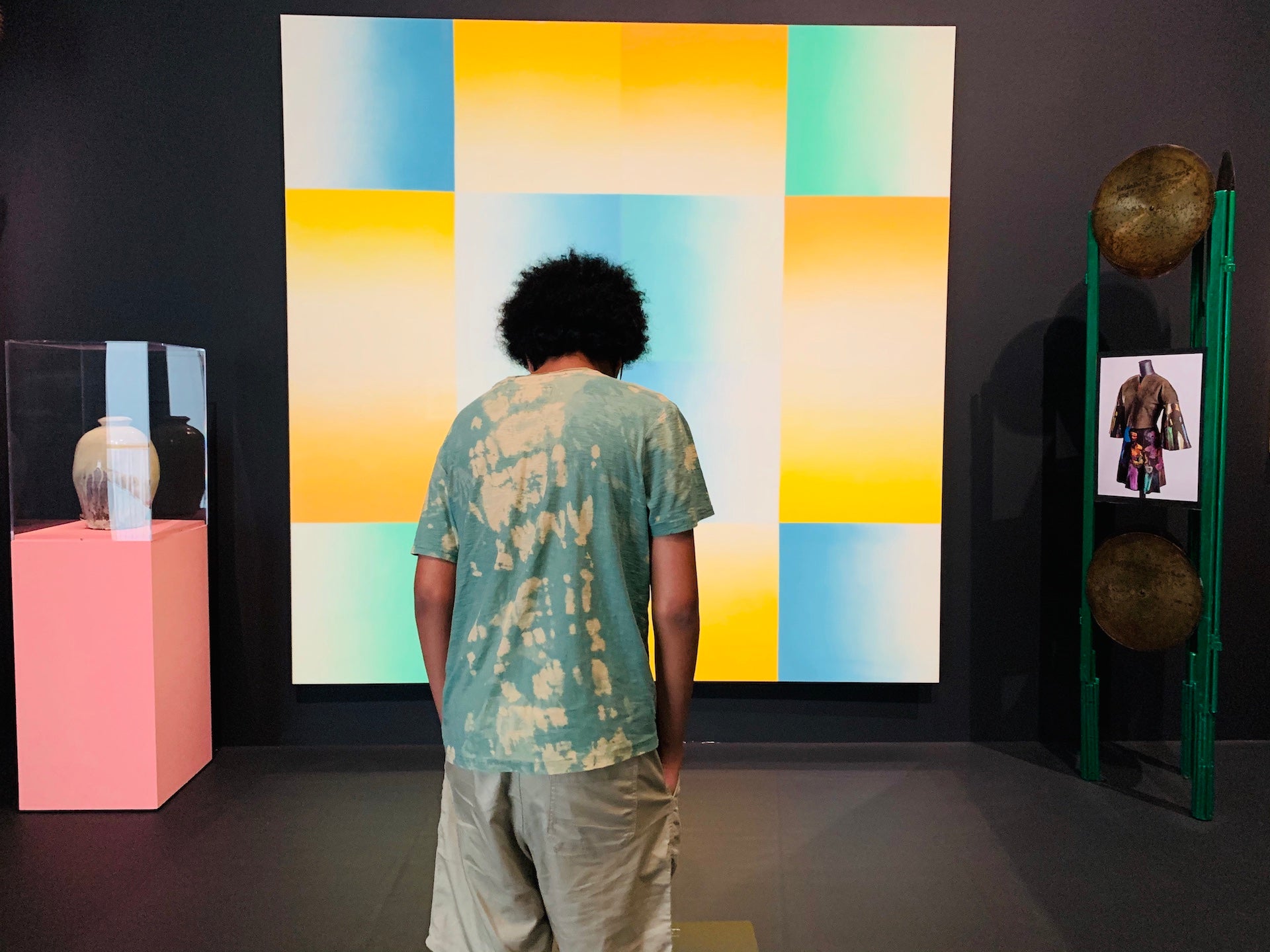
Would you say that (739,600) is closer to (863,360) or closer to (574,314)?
(863,360)

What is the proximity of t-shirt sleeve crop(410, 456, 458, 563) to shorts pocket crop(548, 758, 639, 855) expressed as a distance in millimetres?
392

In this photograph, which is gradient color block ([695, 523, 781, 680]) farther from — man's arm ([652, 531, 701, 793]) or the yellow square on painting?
man's arm ([652, 531, 701, 793])

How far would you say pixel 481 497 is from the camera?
1271 millimetres

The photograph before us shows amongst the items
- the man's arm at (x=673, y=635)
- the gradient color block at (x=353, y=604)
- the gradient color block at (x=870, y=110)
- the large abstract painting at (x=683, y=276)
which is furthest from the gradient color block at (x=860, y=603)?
the man's arm at (x=673, y=635)

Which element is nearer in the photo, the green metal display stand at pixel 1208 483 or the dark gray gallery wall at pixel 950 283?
the green metal display stand at pixel 1208 483

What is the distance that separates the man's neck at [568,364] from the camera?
1359 mm

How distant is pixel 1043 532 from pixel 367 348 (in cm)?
273

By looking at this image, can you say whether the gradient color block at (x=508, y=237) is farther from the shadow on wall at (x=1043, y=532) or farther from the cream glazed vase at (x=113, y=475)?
the shadow on wall at (x=1043, y=532)

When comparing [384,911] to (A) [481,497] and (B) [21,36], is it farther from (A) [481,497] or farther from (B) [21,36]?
(B) [21,36]

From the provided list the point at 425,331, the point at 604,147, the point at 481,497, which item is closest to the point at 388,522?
the point at 425,331

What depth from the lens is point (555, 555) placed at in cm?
125

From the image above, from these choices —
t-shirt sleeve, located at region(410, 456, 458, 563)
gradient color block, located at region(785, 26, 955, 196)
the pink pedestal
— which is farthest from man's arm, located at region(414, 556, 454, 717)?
gradient color block, located at region(785, 26, 955, 196)

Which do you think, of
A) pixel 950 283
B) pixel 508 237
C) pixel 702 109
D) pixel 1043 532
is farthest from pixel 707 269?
pixel 1043 532

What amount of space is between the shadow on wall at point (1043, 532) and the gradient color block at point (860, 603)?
0.94 ft
